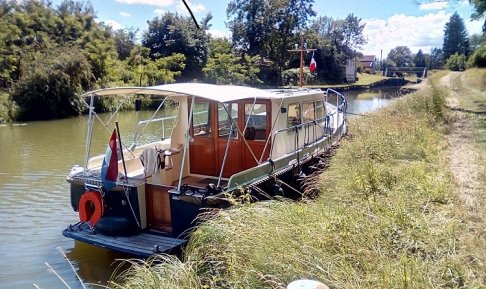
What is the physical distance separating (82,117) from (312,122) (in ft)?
65.7

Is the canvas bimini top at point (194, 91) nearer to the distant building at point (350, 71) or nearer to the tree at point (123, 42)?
the tree at point (123, 42)

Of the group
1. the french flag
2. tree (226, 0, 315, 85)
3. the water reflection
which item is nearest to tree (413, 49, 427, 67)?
the water reflection

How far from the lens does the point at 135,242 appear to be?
604 centimetres

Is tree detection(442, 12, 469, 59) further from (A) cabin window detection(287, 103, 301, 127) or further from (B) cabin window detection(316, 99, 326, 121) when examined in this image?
(A) cabin window detection(287, 103, 301, 127)

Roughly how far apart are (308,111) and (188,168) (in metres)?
3.30

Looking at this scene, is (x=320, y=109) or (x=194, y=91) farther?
(x=320, y=109)

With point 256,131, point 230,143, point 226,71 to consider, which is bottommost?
point 230,143

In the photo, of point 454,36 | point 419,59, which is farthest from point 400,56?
point 454,36

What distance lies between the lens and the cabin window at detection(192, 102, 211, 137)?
8.08 metres

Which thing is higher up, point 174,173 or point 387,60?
point 387,60

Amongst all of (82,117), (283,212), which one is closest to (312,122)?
(283,212)

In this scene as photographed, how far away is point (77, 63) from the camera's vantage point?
26531 millimetres

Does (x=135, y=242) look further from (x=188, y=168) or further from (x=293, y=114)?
(x=293, y=114)

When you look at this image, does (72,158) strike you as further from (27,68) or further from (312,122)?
(27,68)
